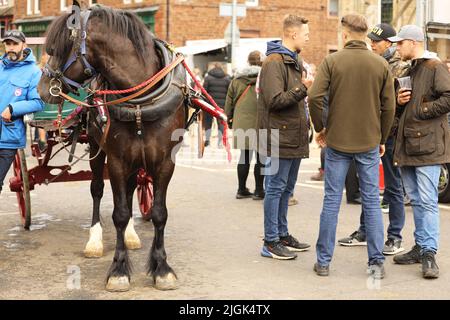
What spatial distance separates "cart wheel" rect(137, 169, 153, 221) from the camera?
325 inches

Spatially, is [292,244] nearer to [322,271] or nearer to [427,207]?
[322,271]

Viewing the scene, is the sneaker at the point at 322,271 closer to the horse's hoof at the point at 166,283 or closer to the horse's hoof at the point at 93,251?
the horse's hoof at the point at 166,283

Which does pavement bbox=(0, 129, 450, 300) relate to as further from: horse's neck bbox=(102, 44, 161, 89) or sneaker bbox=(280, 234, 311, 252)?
horse's neck bbox=(102, 44, 161, 89)

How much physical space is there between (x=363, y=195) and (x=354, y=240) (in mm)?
1269

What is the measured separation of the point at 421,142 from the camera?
613cm

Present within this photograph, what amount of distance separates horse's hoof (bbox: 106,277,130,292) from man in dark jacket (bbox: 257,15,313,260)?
1.56 m

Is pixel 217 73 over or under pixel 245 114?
over

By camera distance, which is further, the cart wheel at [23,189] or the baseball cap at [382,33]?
the cart wheel at [23,189]

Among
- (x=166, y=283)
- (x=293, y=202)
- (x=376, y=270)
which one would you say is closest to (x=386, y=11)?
(x=293, y=202)

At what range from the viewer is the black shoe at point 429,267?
234 inches

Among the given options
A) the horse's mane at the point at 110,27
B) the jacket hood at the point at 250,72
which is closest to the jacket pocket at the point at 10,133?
the horse's mane at the point at 110,27

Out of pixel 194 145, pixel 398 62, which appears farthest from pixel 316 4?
pixel 398 62

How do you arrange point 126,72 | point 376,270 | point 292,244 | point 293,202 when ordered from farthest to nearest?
point 293,202 < point 292,244 < point 376,270 < point 126,72

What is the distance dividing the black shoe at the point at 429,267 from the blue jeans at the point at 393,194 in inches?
34.1
